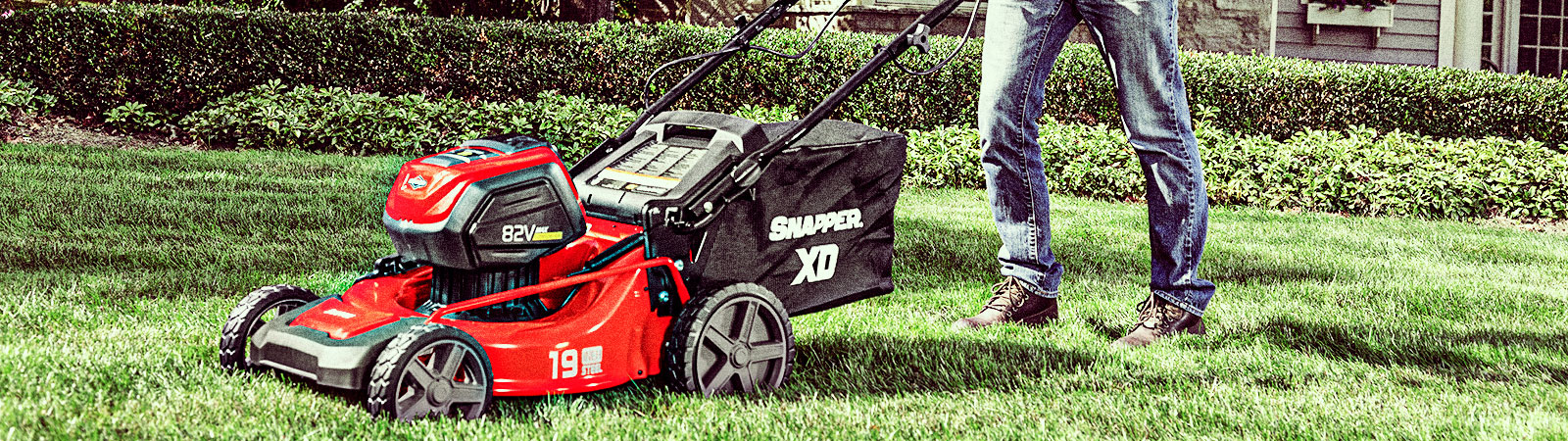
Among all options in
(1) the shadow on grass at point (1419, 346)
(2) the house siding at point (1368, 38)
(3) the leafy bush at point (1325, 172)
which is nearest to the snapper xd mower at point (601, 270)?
(1) the shadow on grass at point (1419, 346)

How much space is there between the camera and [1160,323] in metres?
3.21

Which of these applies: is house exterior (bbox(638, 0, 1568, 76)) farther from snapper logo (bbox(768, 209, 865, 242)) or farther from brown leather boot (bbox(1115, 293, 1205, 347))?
snapper logo (bbox(768, 209, 865, 242))

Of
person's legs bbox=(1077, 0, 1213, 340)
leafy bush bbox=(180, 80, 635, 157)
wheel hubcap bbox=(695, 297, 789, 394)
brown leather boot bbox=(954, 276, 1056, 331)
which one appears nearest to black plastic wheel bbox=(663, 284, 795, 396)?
wheel hubcap bbox=(695, 297, 789, 394)

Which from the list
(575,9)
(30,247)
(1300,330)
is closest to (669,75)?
(575,9)

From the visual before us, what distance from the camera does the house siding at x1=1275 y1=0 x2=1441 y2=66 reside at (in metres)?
10.8

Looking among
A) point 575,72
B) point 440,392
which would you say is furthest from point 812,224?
point 575,72

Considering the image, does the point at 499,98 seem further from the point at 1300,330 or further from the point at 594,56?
the point at 1300,330

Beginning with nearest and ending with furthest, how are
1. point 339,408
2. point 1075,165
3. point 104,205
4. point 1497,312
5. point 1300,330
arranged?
point 339,408, point 1300,330, point 1497,312, point 104,205, point 1075,165

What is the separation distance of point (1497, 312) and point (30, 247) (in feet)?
13.7

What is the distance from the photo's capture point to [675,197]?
250 cm

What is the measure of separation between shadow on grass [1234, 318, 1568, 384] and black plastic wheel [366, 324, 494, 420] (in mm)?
1869

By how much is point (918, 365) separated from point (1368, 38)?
30.9ft

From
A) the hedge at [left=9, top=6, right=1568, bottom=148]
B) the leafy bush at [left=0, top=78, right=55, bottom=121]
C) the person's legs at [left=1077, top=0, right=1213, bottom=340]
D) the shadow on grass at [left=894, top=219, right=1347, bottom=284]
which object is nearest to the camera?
the person's legs at [left=1077, top=0, right=1213, bottom=340]

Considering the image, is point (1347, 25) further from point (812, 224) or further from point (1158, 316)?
point (812, 224)
